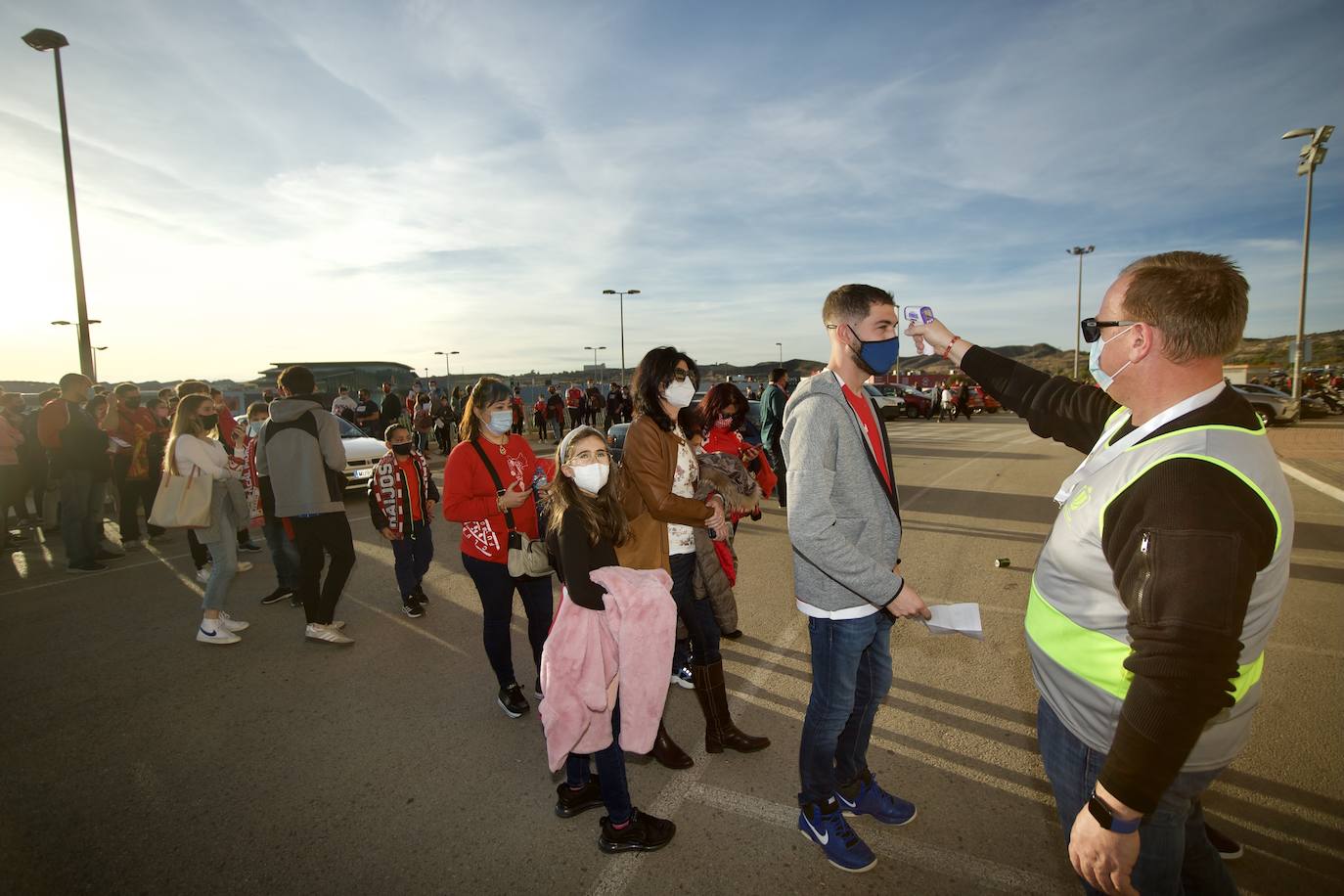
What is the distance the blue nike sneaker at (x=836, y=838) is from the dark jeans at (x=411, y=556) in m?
4.10

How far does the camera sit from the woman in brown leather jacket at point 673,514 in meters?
2.92

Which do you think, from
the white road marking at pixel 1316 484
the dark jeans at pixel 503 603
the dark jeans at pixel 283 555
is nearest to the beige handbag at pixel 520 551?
the dark jeans at pixel 503 603

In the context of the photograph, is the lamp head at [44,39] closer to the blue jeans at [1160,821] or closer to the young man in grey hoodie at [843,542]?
the young man in grey hoodie at [843,542]

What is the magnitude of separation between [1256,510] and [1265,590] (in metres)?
0.22

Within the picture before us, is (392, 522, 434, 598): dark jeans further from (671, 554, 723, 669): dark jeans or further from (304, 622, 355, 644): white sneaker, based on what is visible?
(671, 554, 723, 669): dark jeans

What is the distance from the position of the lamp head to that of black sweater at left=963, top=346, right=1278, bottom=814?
55.9ft

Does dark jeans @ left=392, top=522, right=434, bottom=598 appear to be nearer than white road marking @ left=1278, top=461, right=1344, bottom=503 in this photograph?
Yes

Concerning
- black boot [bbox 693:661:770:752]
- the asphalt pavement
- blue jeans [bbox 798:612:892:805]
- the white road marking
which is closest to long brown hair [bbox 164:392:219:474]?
the asphalt pavement

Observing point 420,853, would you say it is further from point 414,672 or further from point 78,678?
point 78,678

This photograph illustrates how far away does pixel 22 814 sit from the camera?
301cm

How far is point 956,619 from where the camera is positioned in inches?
86.4

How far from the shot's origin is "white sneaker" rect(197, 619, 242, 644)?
494 cm

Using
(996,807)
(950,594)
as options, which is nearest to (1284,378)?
(950,594)

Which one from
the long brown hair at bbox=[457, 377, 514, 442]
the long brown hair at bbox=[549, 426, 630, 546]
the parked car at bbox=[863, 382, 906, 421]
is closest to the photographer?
the long brown hair at bbox=[549, 426, 630, 546]
